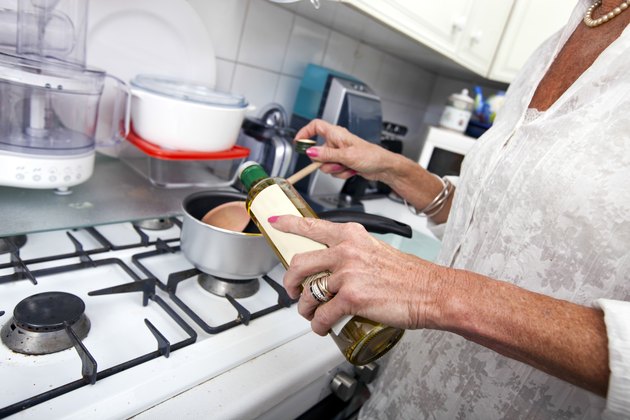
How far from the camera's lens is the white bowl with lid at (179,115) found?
70cm

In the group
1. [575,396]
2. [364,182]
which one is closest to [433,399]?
[575,396]

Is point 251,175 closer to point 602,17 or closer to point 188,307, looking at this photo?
point 188,307

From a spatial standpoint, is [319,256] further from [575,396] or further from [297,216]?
[575,396]

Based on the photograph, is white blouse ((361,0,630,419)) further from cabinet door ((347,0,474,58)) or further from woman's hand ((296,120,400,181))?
cabinet door ((347,0,474,58))

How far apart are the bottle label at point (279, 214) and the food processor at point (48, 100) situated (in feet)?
1.15

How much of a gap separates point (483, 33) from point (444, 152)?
35 cm

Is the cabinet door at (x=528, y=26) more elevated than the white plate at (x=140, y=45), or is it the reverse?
the cabinet door at (x=528, y=26)

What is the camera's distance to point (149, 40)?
803mm

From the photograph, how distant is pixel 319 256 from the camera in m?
0.38

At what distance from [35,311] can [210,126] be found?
40 centimetres

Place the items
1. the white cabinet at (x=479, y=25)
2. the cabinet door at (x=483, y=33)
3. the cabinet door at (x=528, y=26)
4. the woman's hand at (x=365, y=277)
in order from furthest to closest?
the cabinet door at (x=528, y=26) < the cabinet door at (x=483, y=33) < the white cabinet at (x=479, y=25) < the woman's hand at (x=365, y=277)

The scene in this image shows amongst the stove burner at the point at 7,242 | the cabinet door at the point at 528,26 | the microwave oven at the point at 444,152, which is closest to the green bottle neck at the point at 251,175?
the stove burner at the point at 7,242

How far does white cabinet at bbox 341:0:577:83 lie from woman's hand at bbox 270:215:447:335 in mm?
480

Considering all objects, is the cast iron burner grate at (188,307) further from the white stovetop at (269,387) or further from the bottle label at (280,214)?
the bottle label at (280,214)
